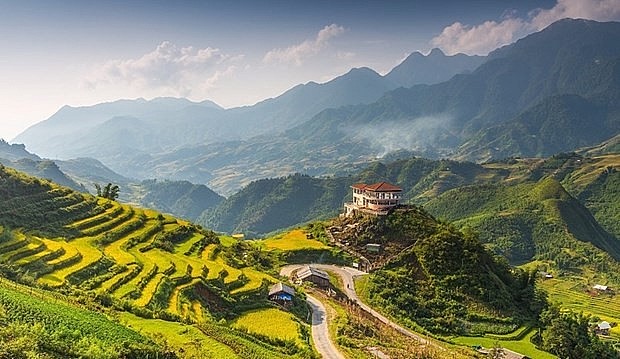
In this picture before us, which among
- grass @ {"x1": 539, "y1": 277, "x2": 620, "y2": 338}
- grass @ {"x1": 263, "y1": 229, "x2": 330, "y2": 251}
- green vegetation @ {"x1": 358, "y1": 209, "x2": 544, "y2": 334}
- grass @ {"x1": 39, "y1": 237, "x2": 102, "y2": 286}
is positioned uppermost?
grass @ {"x1": 39, "y1": 237, "x2": 102, "y2": 286}

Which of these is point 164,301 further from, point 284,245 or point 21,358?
point 284,245

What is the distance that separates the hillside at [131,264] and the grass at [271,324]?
2.09ft

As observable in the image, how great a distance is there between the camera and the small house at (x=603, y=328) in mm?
58562

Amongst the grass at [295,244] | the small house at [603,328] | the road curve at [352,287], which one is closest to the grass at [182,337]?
the road curve at [352,287]

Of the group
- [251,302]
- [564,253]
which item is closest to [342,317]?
[251,302]

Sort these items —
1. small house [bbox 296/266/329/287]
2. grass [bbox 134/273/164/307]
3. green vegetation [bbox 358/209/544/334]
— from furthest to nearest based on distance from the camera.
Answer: small house [bbox 296/266/329/287], green vegetation [bbox 358/209/544/334], grass [bbox 134/273/164/307]

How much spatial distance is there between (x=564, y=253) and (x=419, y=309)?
229ft

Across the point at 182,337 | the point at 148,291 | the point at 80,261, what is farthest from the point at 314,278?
the point at 182,337

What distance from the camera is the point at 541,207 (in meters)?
117

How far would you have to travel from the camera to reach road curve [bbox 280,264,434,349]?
38.4 m

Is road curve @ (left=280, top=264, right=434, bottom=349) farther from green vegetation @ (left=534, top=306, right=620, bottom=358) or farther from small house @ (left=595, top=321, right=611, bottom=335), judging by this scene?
small house @ (left=595, top=321, right=611, bottom=335)

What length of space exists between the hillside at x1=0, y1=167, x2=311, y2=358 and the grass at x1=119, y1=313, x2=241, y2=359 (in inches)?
3.5

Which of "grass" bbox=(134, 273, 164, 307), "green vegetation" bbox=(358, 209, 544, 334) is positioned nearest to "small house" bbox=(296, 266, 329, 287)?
"green vegetation" bbox=(358, 209, 544, 334)

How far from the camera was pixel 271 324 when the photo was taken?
3203 centimetres
